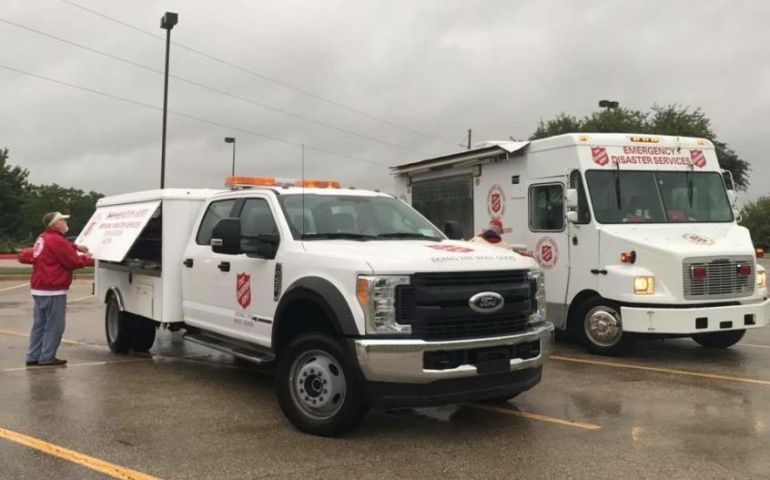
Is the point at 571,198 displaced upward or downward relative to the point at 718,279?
upward

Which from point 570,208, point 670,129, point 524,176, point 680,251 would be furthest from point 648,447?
point 670,129

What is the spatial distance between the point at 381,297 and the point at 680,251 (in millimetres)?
4873

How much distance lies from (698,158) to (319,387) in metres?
6.94

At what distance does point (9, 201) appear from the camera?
5262cm

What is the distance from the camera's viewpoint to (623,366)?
Result: 846 cm

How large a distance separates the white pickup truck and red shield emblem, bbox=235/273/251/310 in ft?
0.03

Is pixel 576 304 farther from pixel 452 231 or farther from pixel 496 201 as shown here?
pixel 452 231

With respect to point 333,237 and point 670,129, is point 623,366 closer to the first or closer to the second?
point 333,237

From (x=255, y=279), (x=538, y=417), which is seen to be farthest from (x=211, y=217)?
(x=538, y=417)

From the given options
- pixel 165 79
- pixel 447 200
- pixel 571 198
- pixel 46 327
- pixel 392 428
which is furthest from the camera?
pixel 165 79

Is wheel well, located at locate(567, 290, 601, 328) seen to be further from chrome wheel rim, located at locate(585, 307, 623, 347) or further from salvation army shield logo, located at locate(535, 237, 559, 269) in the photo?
salvation army shield logo, located at locate(535, 237, 559, 269)

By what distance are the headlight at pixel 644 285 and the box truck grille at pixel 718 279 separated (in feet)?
1.20

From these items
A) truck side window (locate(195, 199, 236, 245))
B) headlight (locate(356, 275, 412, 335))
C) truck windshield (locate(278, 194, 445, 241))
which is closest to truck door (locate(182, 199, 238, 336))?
truck side window (locate(195, 199, 236, 245))

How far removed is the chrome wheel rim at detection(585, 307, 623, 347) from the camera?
8.87 metres
